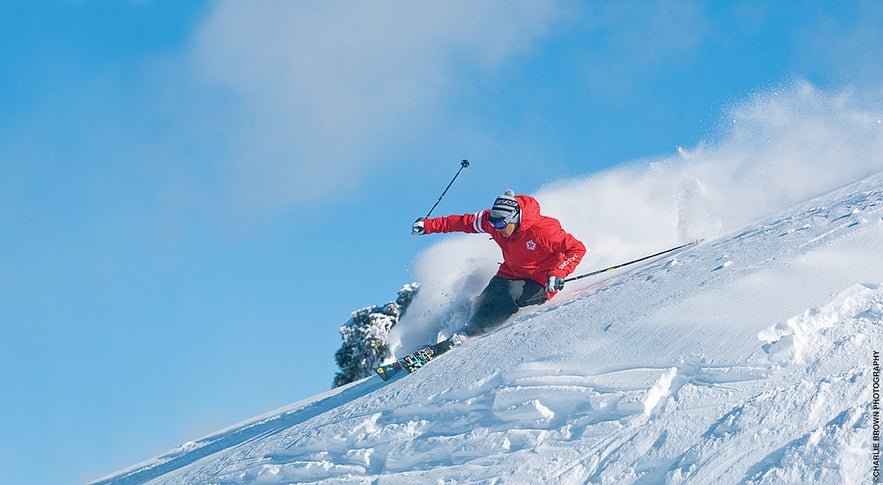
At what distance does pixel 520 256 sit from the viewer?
7918 mm

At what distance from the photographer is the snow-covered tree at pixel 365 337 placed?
953 inches

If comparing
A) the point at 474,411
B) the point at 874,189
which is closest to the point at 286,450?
the point at 474,411

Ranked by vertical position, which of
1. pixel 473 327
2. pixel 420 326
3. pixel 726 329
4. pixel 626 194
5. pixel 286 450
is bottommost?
pixel 726 329

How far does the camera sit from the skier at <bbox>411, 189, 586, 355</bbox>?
301 inches

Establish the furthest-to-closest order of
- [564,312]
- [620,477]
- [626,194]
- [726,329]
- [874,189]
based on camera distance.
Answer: [626,194] → [874,189] → [564,312] → [726,329] → [620,477]

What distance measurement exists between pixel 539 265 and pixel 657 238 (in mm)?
4845

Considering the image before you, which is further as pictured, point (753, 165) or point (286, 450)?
point (753, 165)

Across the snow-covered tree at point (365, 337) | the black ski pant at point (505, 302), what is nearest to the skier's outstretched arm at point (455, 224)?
the black ski pant at point (505, 302)

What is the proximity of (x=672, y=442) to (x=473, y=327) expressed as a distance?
4.48 metres

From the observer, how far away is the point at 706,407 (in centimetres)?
376

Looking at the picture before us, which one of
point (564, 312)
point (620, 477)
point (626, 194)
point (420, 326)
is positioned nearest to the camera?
point (620, 477)

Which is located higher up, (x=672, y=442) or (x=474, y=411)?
(x=474, y=411)

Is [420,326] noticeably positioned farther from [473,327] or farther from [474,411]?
[474,411]

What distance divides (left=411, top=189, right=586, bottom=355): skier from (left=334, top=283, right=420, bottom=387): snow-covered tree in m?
15.8
